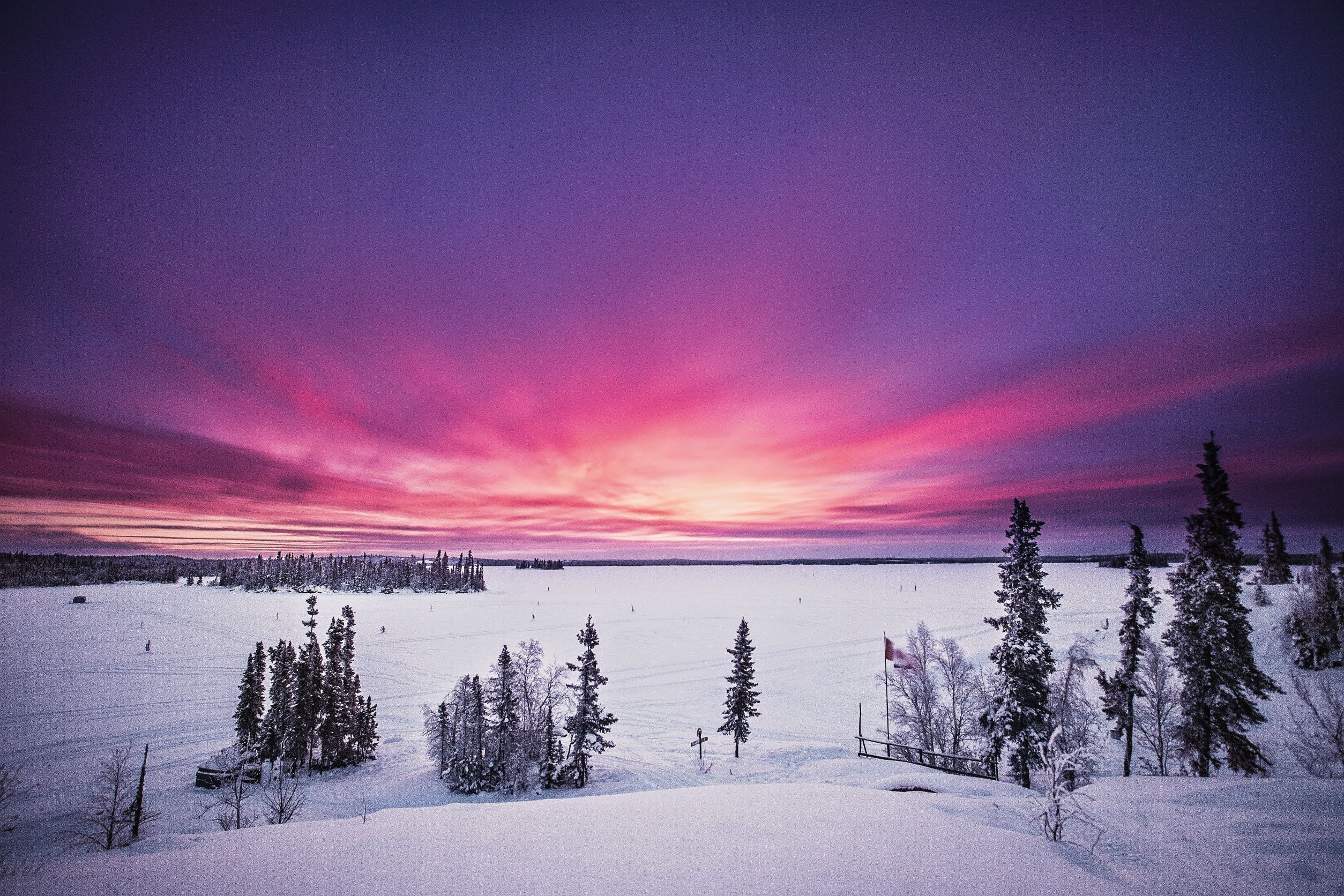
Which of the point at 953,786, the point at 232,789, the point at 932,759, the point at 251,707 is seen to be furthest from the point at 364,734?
the point at 953,786

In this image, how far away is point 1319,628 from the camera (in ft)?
144

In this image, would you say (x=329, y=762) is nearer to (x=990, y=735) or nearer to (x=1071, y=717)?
(x=990, y=735)

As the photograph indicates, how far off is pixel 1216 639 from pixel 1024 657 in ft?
28.7

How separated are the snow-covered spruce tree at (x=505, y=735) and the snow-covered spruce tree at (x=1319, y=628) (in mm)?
70571

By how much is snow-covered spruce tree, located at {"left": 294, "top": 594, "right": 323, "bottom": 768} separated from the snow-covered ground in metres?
6.29

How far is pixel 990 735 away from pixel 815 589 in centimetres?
17659

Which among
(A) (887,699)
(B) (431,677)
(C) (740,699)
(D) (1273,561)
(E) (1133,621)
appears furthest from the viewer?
(D) (1273,561)

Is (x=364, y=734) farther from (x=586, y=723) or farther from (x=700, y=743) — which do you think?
(x=700, y=743)

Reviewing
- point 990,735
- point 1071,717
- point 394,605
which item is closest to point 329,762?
point 990,735

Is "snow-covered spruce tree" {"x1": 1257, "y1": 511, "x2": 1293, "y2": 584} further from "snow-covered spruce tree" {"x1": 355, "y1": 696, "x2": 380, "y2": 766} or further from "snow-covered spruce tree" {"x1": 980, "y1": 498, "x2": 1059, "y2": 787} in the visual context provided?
"snow-covered spruce tree" {"x1": 355, "y1": 696, "x2": 380, "y2": 766}

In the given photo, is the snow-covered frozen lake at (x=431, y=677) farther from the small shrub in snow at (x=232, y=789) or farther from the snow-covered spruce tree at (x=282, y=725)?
the snow-covered spruce tree at (x=282, y=725)

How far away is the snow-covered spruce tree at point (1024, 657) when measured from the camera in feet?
80.3

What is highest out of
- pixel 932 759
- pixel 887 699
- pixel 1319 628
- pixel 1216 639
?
pixel 1216 639

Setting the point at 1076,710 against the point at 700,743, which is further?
the point at 700,743
